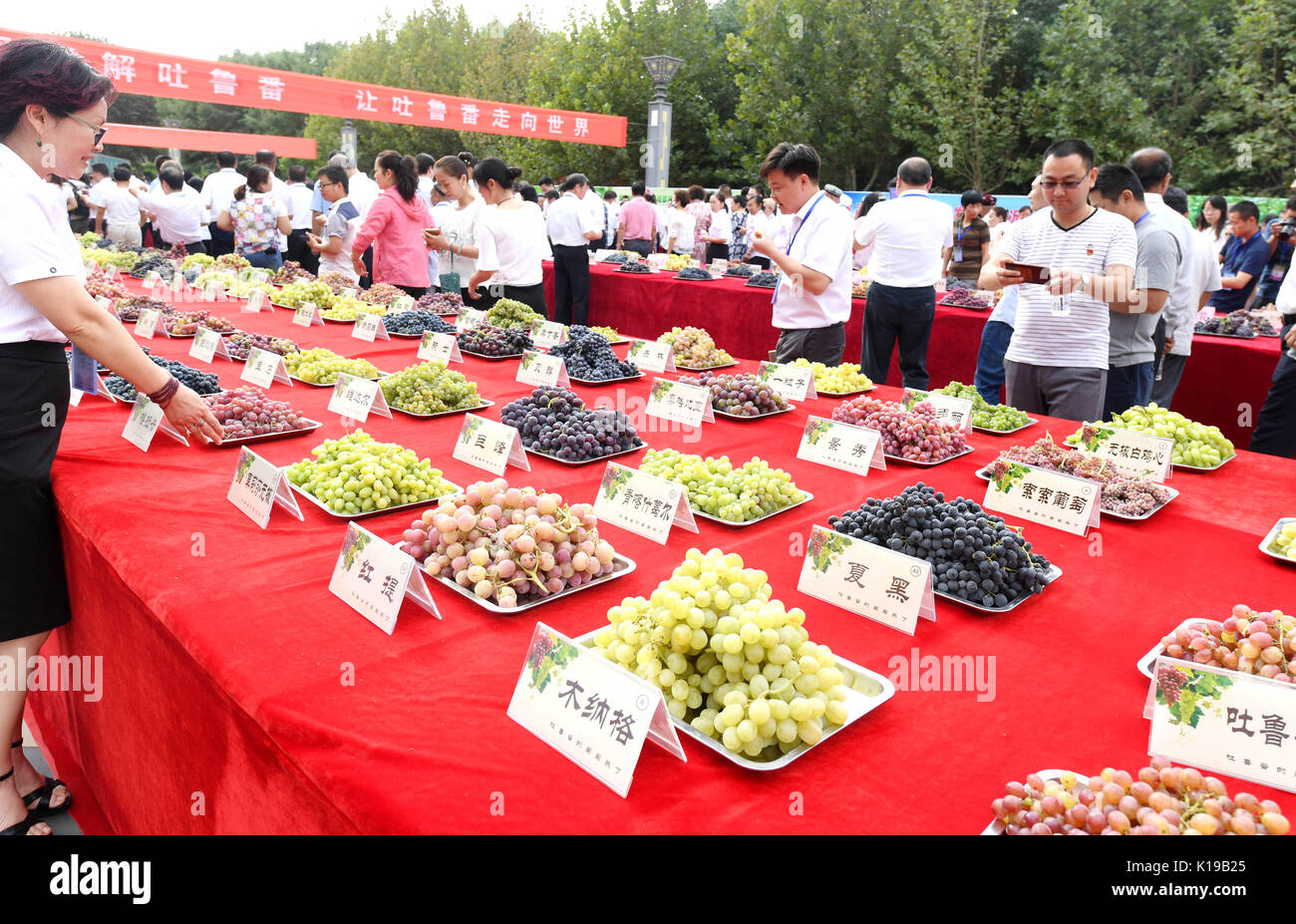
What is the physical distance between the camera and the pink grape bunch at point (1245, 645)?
3.88 ft

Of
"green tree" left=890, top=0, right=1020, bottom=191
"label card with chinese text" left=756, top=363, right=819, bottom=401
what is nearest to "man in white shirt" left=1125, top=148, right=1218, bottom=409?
"label card with chinese text" left=756, top=363, right=819, bottom=401

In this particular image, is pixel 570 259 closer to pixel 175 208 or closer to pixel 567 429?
pixel 175 208

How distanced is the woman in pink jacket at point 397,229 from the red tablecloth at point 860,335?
2.60m

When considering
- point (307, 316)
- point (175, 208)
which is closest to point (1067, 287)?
point (307, 316)

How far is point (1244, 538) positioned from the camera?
190cm

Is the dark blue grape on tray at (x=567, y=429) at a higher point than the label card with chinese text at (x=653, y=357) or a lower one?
lower

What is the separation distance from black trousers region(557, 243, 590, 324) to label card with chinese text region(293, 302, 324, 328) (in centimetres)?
329

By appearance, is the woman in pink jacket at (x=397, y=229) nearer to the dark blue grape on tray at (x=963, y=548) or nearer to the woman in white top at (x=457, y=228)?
the woman in white top at (x=457, y=228)

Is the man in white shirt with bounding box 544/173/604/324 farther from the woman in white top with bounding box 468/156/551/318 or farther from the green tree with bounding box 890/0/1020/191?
the green tree with bounding box 890/0/1020/191

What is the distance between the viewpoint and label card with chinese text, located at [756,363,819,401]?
3016mm

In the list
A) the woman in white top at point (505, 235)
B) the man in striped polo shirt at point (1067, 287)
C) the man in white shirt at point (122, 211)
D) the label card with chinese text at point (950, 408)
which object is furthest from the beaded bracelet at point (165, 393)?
the man in white shirt at point (122, 211)

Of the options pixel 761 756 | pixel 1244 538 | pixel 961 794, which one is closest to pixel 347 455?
pixel 761 756

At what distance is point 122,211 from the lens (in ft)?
29.6
